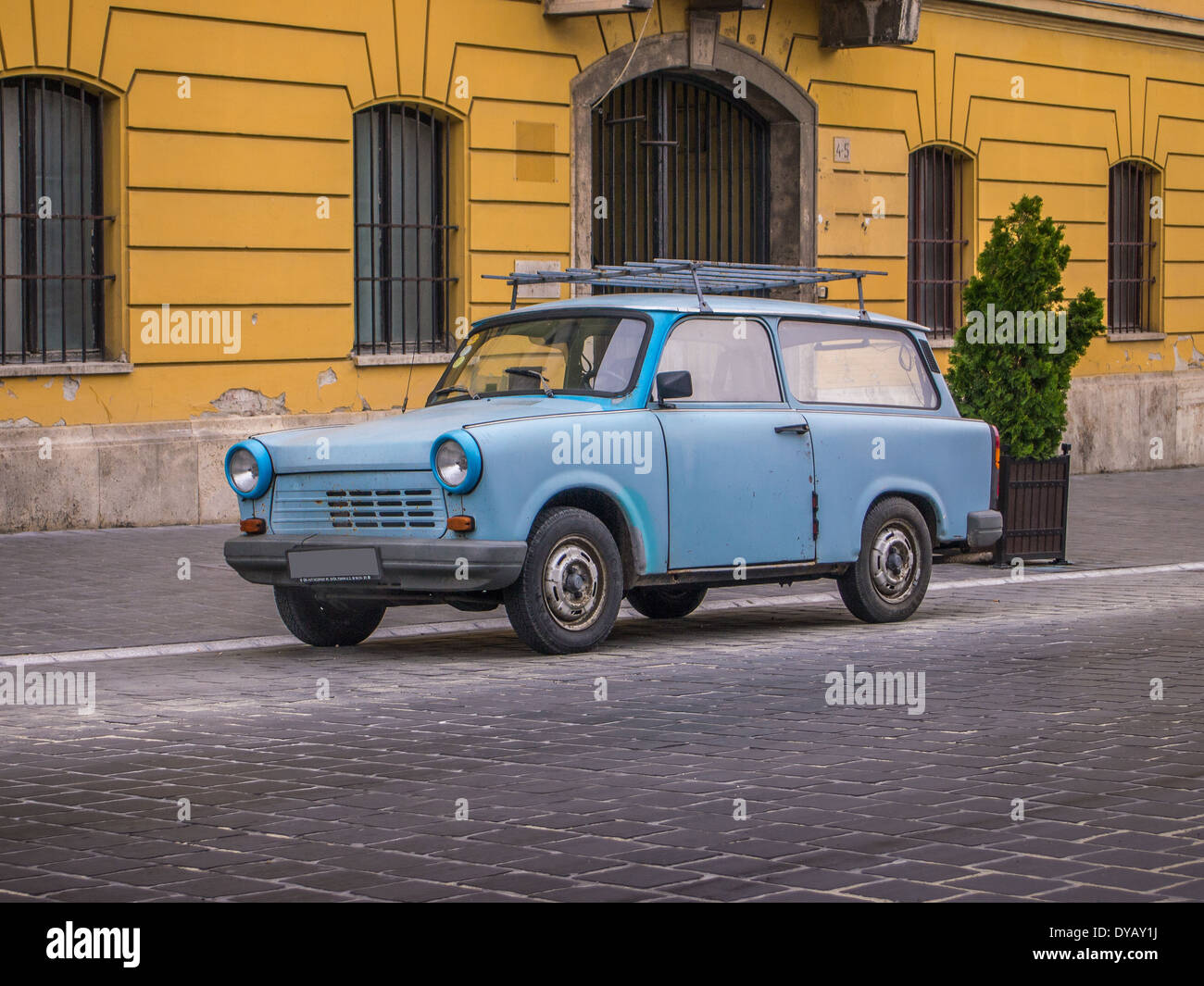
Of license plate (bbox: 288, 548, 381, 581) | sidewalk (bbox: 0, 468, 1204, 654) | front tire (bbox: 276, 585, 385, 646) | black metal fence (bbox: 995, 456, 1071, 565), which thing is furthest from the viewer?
black metal fence (bbox: 995, 456, 1071, 565)

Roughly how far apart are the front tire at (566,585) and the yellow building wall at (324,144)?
6.96 meters

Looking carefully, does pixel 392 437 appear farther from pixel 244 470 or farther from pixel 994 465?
pixel 994 465

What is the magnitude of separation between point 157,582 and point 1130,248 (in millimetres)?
16970

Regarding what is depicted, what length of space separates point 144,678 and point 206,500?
7023 mm

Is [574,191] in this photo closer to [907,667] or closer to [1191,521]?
[1191,521]

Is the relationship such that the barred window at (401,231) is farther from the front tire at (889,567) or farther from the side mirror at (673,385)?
the side mirror at (673,385)

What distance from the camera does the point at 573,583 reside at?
30.1 feet

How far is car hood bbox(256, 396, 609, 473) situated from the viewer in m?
8.97

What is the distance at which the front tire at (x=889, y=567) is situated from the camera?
10.5m

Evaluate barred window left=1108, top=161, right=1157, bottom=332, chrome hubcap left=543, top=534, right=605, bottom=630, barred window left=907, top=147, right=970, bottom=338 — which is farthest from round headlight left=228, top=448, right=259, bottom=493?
barred window left=1108, top=161, right=1157, bottom=332

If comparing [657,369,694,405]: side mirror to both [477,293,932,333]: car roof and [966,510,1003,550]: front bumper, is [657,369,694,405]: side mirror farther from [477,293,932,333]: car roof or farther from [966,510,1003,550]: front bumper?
[966,510,1003,550]: front bumper

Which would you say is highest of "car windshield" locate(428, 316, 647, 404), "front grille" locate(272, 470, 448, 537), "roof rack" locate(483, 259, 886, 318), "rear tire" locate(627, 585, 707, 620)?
"roof rack" locate(483, 259, 886, 318)

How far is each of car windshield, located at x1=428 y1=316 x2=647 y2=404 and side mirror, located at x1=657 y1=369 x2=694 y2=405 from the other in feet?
0.48

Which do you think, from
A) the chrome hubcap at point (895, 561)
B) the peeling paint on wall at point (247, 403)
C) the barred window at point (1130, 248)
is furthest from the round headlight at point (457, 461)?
Answer: the barred window at point (1130, 248)
